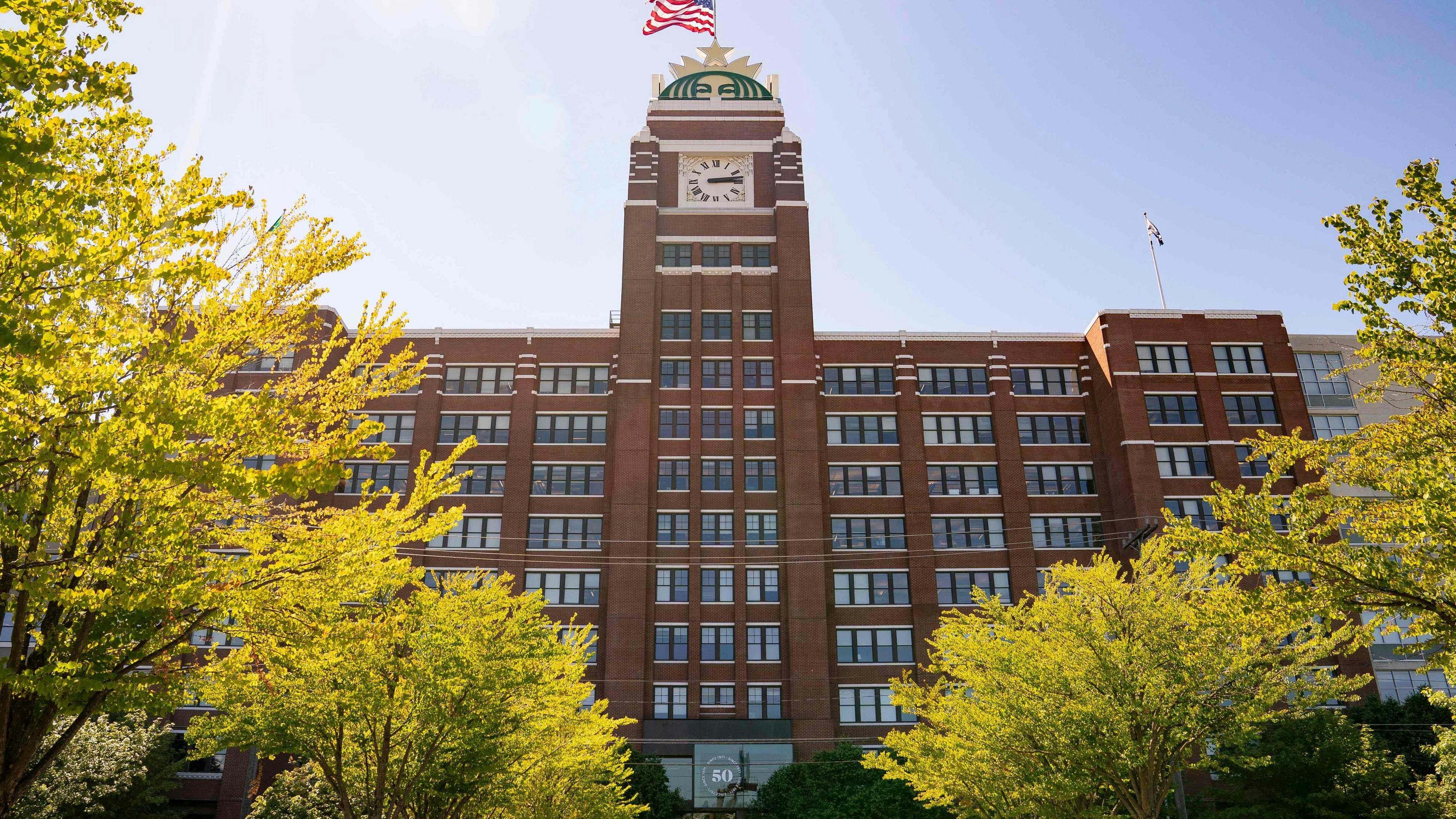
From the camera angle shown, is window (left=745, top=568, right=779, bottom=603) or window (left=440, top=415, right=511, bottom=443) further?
window (left=440, top=415, right=511, bottom=443)

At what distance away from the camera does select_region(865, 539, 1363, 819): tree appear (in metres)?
25.0

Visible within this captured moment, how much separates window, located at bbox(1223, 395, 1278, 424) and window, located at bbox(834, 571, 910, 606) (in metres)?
24.6

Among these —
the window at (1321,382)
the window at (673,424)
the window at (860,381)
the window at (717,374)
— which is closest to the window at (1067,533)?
the window at (860,381)

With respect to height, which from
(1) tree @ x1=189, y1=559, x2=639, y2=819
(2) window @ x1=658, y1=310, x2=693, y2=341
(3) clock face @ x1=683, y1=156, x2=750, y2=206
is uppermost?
(3) clock face @ x1=683, y1=156, x2=750, y2=206

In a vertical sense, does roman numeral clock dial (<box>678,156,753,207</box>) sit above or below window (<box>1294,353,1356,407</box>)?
above

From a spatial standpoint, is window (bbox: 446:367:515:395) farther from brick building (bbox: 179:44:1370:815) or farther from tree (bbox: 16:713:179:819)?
tree (bbox: 16:713:179:819)

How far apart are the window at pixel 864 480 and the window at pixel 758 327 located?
10234 millimetres

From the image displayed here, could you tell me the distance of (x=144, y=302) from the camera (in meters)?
11.8

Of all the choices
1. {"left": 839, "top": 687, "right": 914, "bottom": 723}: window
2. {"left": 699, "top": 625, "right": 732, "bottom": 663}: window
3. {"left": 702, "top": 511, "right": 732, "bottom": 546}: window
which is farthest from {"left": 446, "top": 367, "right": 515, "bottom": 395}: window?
{"left": 839, "top": 687, "right": 914, "bottom": 723}: window

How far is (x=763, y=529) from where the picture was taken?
62.7 m

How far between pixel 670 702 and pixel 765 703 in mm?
5698

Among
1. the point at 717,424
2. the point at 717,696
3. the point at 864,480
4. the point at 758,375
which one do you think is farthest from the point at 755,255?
the point at 717,696

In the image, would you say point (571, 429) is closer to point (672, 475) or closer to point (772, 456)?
point (672, 475)

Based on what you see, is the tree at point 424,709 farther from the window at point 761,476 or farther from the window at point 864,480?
the window at point 864,480
